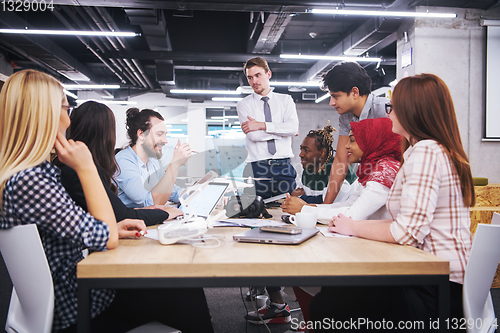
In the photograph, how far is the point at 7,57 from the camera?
8469 millimetres

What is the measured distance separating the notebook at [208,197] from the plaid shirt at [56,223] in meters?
0.63

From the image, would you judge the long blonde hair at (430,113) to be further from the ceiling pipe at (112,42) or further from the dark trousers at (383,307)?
the ceiling pipe at (112,42)

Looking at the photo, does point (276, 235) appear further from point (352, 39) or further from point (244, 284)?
point (352, 39)

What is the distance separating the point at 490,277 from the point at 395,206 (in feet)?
1.13

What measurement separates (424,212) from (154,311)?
919 mm

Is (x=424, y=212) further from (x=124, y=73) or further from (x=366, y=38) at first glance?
(x=124, y=73)

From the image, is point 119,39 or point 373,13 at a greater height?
point 119,39

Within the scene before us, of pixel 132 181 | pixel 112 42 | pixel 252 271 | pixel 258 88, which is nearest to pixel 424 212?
pixel 252 271

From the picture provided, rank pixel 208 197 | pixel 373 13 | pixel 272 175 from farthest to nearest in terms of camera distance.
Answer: pixel 373 13 < pixel 272 175 < pixel 208 197

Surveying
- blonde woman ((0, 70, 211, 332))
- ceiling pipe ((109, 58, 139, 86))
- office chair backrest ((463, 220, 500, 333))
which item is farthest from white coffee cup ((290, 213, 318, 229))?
ceiling pipe ((109, 58, 139, 86))

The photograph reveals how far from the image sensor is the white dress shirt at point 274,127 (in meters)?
2.67

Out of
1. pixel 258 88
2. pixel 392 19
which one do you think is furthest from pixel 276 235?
pixel 392 19

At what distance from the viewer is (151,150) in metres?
2.38

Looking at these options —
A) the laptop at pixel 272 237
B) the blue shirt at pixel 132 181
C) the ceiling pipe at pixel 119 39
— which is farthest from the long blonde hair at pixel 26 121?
the ceiling pipe at pixel 119 39
